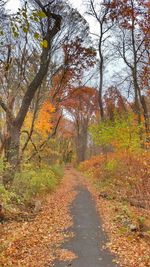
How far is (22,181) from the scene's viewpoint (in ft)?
39.0

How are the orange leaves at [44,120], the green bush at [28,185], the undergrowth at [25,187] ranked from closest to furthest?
the undergrowth at [25,187] < the green bush at [28,185] < the orange leaves at [44,120]

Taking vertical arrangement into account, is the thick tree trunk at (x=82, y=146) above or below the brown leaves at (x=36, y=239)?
above

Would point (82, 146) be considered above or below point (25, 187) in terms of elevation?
above

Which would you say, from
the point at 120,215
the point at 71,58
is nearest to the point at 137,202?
the point at 120,215

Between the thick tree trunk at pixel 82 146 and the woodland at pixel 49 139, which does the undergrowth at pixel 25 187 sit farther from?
the thick tree trunk at pixel 82 146

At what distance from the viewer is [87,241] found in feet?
25.9

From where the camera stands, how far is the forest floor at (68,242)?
258 inches

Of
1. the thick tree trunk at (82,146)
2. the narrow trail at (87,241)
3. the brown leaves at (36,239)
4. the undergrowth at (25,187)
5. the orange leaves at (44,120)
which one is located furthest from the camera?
the thick tree trunk at (82,146)

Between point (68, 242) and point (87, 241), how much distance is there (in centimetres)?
50

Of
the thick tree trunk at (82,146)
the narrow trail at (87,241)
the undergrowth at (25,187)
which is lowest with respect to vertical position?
the narrow trail at (87,241)

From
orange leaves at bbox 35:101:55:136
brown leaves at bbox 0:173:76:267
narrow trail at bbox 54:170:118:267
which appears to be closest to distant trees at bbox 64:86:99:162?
orange leaves at bbox 35:101:55:136

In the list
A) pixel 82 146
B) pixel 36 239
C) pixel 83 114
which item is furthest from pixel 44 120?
pixel 82 146

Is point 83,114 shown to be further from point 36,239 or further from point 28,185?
point 36,239

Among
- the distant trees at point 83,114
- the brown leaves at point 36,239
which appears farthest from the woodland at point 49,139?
the distant trees at point 83,114
